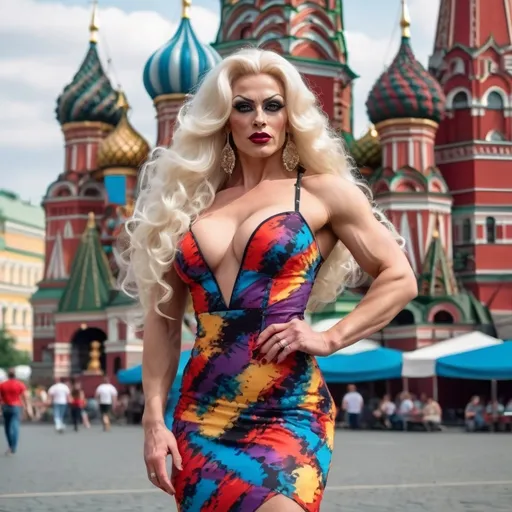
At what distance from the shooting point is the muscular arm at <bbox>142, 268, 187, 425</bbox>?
130 inches

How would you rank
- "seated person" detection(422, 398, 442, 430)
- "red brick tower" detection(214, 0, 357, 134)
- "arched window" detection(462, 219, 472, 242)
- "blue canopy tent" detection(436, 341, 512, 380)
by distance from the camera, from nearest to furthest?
"blue canopy tent" detection(436, 341, 512, 380), "seated person" detection(422, 398, 442, 430), "arched window" detection(462, 219, 472, 242), "red brick tower" detection(214, 0, 357, 134)

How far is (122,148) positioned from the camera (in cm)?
4572

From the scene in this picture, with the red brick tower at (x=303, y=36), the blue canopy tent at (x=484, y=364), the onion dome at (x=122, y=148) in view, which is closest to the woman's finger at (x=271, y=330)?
the blue canopy tent at (x=484, y=364)

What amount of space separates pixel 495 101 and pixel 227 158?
38.9 metres

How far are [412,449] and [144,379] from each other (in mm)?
15084

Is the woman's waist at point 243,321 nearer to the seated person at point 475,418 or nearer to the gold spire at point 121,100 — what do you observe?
the seated person at point 475,418

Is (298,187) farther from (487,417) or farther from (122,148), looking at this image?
(122,148)

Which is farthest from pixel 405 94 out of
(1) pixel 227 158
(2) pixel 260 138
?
(2) pixel 260 138

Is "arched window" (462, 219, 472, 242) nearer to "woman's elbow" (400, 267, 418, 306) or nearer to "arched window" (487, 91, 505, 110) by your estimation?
"arched window" (487, 91, 505, 110)

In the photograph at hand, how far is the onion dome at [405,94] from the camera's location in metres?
39.7

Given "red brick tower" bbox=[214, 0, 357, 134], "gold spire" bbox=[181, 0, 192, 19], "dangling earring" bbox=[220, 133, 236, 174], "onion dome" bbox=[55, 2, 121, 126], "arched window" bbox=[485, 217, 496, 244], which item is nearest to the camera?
"dangling earring" bbox=[220, 133, 236, 174]

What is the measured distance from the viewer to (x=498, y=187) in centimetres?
4100

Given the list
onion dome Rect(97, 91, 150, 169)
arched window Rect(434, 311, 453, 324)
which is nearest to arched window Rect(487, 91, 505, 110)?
arched window Rect(434, 311, 453, 324)

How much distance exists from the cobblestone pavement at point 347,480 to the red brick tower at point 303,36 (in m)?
25.4
